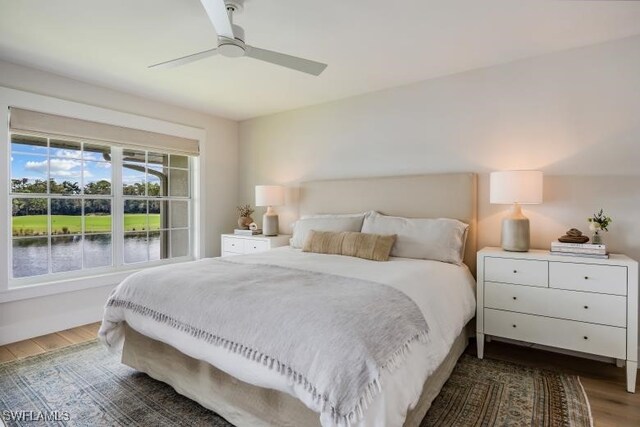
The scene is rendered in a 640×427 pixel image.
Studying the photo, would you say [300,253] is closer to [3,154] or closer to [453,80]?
[453,80]

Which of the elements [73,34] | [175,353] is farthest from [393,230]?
[73,34]

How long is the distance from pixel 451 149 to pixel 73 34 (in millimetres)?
3183

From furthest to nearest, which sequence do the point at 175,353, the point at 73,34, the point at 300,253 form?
the point at 300,253, the point at 73,34, the point at 175,353

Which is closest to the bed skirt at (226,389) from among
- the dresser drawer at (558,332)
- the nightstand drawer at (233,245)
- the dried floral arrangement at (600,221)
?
the dresser drawer at (558,332)

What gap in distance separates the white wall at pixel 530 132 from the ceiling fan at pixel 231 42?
154 cm

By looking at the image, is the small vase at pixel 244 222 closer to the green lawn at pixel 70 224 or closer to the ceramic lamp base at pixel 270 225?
the ceramic lamp base at pixel 270 225

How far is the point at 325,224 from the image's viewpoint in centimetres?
340

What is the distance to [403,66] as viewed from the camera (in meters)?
2.94

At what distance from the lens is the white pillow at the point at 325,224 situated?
329 centimetres

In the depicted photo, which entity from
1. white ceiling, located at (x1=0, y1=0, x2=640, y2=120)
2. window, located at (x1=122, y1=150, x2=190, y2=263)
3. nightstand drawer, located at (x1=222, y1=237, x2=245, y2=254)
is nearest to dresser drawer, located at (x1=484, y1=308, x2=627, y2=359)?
white ceiling, located at (x1=0, y1=0, x2=640, y2=120)

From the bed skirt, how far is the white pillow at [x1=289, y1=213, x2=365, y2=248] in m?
1.38

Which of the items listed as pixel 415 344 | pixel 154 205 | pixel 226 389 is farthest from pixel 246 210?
pixel 415 344

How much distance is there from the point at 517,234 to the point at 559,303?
Answer: 54cm

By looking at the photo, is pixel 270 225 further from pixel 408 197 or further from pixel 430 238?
pixel 430 238
